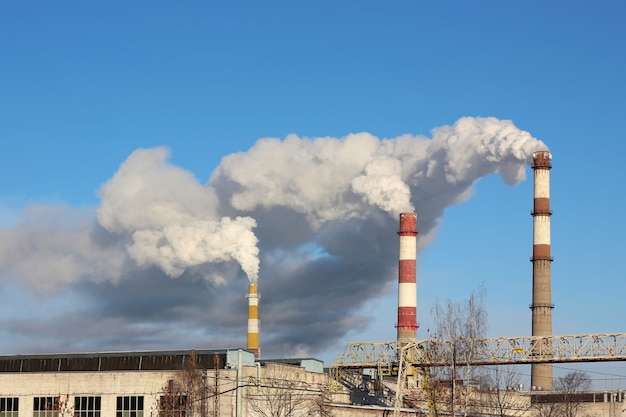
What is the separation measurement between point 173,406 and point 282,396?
6.52 metres

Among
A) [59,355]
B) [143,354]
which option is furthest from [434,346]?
[59,355]

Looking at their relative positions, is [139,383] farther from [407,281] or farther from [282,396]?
[407,281]

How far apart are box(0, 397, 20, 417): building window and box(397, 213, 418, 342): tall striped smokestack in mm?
31563

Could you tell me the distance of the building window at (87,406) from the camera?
198 feet

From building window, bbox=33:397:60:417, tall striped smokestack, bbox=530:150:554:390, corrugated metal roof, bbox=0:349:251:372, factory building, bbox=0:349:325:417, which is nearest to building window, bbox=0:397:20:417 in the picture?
factory building, bbox=0:349:325:417

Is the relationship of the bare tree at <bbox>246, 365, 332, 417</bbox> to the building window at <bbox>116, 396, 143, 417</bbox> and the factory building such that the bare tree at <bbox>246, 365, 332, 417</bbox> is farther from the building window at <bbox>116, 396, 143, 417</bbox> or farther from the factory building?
the building window at <bbox>116, 396, 143, 417</bbox>

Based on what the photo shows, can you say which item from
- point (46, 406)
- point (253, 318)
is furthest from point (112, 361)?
point (253, 318)

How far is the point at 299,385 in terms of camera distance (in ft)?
205

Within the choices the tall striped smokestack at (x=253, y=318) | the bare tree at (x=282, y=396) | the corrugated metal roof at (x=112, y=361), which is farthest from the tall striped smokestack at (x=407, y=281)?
the corrugated metal roof at (x=112, y=361)

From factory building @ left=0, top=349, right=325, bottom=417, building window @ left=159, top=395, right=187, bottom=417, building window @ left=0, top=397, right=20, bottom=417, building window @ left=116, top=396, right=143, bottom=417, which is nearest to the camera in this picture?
building window @ left=159, top=395, right=187, bottom=417

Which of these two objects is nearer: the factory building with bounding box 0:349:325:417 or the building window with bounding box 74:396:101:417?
the factory building with bounding box 0:349:325:417

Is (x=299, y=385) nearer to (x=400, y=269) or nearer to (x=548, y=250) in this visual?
(x=400, y=269)

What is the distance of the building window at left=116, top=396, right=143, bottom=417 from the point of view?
59.4 metres

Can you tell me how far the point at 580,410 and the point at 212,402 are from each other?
45.0 metres
